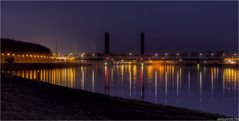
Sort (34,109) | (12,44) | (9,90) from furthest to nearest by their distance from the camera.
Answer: (12,44)
(9,90)
(34,109)

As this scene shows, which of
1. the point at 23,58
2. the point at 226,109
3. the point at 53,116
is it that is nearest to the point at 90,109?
the point at 53,116

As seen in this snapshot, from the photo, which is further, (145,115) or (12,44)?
(12,44)

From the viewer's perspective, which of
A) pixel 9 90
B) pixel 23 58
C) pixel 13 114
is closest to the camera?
pixel 13 114

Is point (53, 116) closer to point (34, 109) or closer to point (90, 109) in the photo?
point (34, 109)

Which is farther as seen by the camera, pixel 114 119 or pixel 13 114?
pixel 114 119

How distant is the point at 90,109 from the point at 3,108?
9.59ft

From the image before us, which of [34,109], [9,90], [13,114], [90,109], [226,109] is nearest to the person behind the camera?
[13,114]

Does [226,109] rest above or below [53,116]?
below

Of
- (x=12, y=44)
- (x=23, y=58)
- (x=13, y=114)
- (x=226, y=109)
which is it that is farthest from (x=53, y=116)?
(x=12, y=44)

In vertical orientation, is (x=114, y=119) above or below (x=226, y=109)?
above

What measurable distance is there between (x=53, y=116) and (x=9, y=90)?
442 cm

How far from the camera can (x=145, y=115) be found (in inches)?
565

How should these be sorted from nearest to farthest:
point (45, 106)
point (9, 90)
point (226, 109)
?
1. point (45, 106)
2. point (9, 90)
3. point (226, 109)

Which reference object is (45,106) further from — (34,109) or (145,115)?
(145,115)
